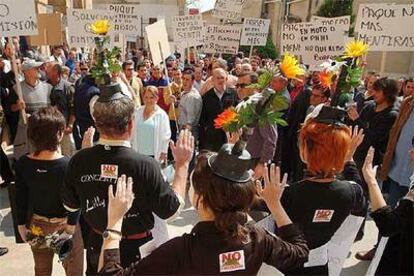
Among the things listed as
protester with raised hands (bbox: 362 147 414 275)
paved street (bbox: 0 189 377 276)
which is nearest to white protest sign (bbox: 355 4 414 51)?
paved street (bbox: 0 189 377 276)

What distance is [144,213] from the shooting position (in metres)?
2.60

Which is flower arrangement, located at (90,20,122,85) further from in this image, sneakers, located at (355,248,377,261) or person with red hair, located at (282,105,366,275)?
sneakers, located at (355,248,377,261)

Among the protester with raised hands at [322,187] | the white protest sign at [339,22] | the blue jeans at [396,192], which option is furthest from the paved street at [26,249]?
the white protest sign at [339,22]

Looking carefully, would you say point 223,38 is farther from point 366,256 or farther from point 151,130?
point 366,256

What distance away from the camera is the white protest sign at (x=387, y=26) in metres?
5.48

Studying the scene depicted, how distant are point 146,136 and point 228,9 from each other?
6372 mm

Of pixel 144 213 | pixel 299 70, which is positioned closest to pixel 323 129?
pixel 299 70

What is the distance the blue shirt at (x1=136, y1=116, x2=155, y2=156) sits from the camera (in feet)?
18.0

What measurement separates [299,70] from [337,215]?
0.90 m

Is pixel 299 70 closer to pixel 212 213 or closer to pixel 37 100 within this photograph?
pixel 212 213

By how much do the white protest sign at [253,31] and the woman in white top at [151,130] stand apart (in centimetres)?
542

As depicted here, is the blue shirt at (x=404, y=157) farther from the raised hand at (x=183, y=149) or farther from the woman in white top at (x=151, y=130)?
the raised hand at (x=183, y=149)

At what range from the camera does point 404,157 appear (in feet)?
15.1

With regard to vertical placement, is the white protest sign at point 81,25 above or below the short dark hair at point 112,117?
above
